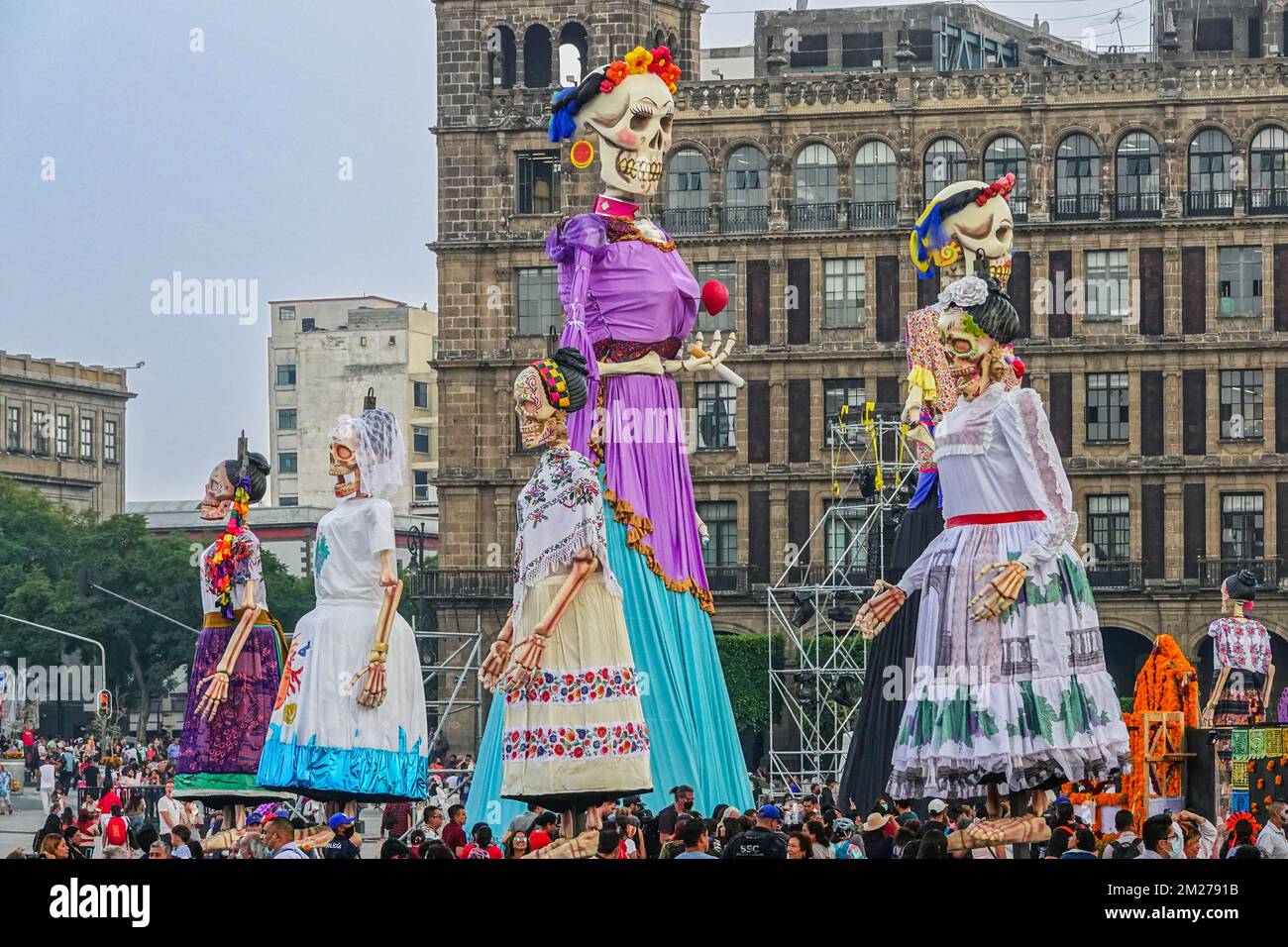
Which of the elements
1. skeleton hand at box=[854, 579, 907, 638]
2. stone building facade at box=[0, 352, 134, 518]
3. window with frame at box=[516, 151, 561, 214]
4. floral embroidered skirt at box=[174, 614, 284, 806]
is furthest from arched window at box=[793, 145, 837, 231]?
skeleton hand at box=[854, 579, 907, 638]

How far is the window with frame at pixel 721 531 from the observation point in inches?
2498

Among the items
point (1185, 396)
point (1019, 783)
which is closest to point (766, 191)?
point (1185, 396)

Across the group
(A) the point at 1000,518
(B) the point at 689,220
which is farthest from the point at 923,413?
(B) the point at 689,220

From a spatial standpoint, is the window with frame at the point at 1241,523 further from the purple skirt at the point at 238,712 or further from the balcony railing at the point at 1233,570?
the purple skirt at the point at 238,712

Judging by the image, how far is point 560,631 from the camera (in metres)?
15.9

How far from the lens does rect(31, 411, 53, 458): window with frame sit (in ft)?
296

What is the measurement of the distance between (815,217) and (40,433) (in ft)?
120

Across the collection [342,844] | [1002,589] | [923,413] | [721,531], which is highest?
[923,413]

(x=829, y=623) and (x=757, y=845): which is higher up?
(x=757, y=845)

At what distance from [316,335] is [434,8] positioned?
48.8 ft

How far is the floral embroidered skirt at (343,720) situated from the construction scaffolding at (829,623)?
934 inches

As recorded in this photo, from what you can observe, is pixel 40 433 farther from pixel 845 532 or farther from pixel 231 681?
pixel 231 681

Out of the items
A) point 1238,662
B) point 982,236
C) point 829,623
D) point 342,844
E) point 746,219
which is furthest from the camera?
point 746,219

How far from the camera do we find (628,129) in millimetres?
19422
